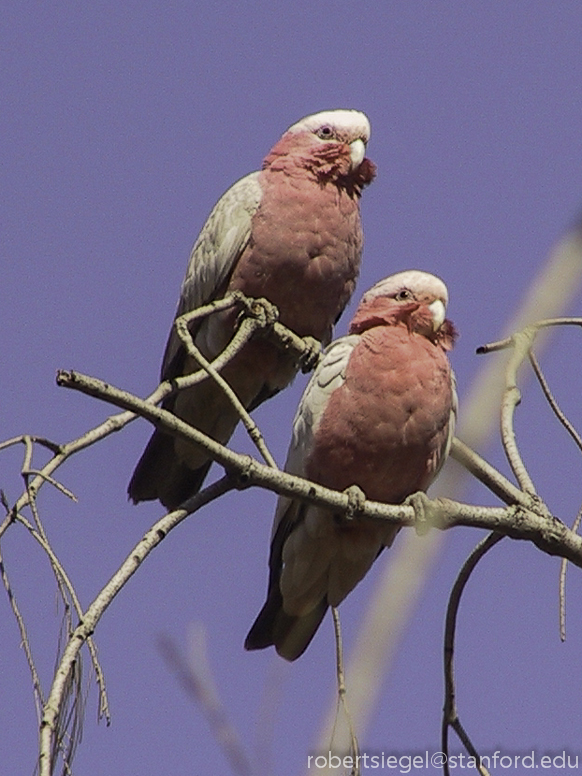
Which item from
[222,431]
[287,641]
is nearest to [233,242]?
[222,431]

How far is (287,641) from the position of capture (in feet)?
17.7

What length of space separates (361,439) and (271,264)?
1.56 meters

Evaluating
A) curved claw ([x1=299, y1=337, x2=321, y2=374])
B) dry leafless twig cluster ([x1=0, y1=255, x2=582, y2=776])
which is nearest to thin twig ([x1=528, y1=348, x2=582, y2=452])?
dry leafless twig cluster ([x1=0, y1=255, x2=582, y2=776])

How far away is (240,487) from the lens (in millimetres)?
3482

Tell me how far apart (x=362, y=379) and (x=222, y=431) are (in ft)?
5.50

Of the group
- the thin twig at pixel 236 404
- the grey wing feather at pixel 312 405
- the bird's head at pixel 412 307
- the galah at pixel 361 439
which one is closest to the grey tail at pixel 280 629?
the galah at pixel 361 439

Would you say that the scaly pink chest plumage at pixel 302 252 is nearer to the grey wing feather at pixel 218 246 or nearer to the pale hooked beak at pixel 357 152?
the grey wing feather at pixel 218 246

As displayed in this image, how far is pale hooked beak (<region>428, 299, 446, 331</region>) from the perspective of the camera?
5.32 metres

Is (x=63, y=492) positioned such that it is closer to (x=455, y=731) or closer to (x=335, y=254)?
(x=455, y=731)

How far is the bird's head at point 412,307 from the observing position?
17.5 feet

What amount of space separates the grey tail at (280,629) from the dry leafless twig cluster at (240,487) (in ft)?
4.19

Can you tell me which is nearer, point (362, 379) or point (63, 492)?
point (63, 492)

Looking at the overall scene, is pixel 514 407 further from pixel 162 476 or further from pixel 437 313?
pixel 162 476

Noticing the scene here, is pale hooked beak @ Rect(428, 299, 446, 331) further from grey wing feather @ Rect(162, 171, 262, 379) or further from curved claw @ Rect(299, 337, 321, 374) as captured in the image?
grey wing feather @ Rect(162, 171, 262, 379)
